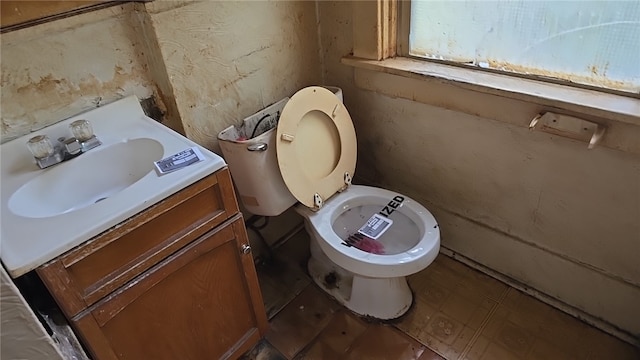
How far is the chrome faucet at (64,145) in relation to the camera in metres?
1.12

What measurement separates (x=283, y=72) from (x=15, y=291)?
1184mm

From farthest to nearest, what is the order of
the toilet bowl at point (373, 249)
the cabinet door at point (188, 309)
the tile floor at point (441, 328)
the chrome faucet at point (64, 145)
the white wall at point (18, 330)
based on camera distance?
the tile floor at point (441, 328)
the toilet bowl at point (373, 249)
the chrome faucet at point (64, 145)
the cabinet door at point (188, 309)
the white wall at point (18, 330)

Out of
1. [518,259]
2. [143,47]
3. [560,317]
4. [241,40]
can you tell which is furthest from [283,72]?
[560,317]

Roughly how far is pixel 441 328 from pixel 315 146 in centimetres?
79

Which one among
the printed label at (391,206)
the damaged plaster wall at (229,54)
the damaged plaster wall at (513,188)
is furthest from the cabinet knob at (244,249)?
the damaged plaster wall at (513,188)

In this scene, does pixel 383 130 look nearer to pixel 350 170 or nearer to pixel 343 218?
pixel 350 170

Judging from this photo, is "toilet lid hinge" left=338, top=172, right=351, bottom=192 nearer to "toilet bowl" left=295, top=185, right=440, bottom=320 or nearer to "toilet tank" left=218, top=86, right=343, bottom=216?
"toilet bowl" left=295, top=185, right=440, bottom=320

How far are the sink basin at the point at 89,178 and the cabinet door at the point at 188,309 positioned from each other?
0.83 ft

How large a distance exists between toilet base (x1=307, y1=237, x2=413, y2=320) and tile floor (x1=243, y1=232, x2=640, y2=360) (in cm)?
3

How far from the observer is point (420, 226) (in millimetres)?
1482

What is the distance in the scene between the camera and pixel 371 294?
1.56 meters

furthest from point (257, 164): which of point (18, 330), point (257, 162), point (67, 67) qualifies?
point (18, 330)

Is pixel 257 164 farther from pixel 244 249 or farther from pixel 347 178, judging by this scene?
pixel 347 178

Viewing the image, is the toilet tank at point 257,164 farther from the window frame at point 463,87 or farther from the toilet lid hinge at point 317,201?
the window frame at point 463,87
